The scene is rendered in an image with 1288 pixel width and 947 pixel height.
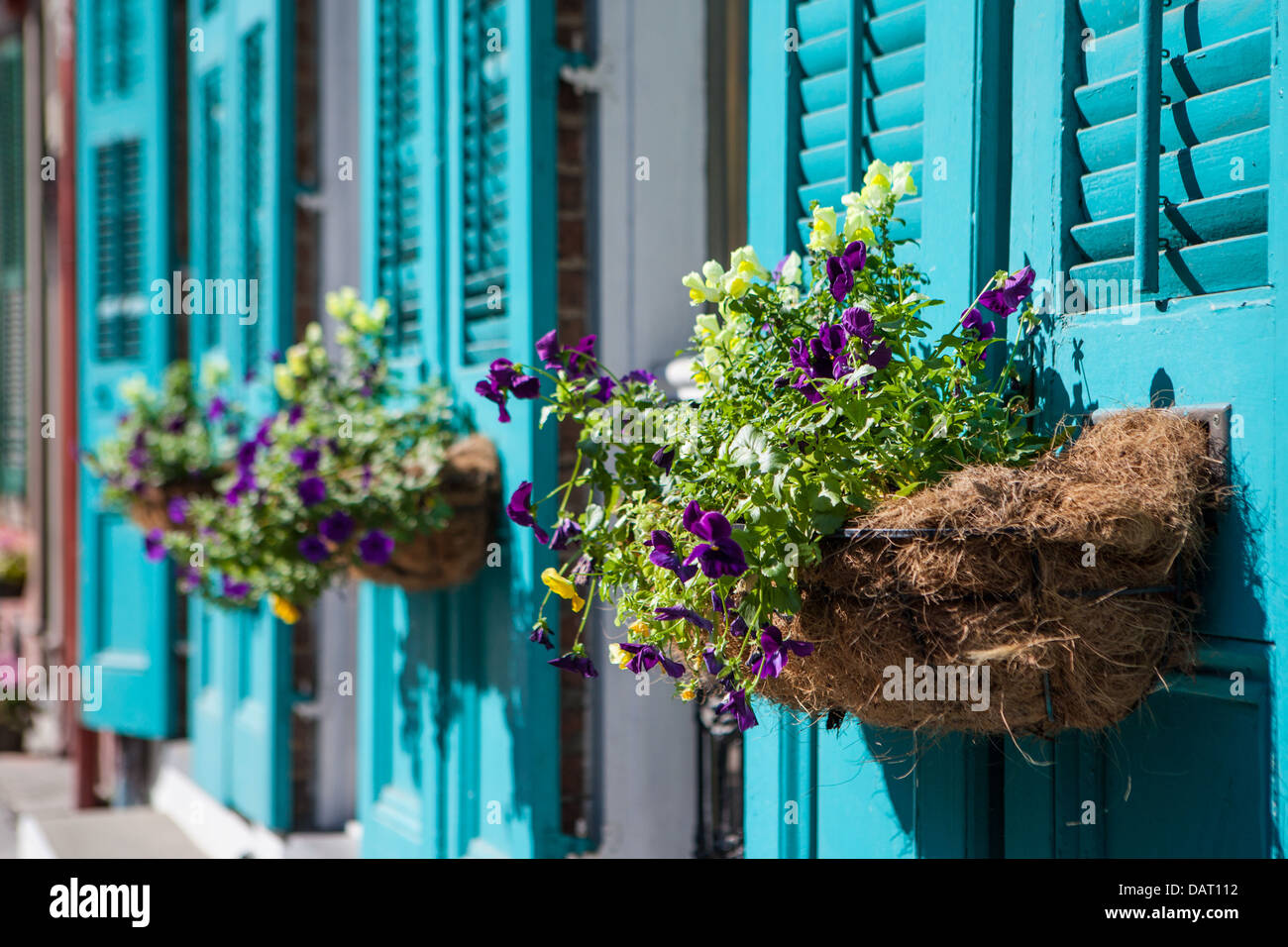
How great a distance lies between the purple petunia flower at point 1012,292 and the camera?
5.57ft

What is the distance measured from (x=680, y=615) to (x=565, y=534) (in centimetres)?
32

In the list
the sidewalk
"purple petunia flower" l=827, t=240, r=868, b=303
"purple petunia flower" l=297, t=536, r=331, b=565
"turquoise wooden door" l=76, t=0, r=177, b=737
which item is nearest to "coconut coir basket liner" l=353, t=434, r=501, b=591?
"purple petunia flower" l=297, t=536, r=331, b=565

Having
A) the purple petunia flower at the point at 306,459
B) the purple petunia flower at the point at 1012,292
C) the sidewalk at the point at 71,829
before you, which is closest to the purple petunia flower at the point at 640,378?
the purple petunia flower at the point at 1012,292

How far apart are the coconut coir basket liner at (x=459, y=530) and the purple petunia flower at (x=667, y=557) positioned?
143 cm

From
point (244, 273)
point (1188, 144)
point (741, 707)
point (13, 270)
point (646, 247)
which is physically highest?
Answer: point (13, 270)

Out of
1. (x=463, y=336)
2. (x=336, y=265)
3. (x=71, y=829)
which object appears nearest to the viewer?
(x=463, y=336)

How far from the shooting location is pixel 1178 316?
1630 millimetres

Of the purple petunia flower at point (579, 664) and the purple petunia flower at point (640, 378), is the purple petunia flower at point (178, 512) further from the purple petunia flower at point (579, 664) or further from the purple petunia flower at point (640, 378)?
the purple petunia flower at point (579, 664)

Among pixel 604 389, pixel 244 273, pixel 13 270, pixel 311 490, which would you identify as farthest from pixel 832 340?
pixel 13 270

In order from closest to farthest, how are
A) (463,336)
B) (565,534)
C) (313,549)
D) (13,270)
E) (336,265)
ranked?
(565,534)
(313,549)
(463,336)
(336,265)
(13,270)

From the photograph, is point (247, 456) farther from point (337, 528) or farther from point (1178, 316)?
point (1178, 316)

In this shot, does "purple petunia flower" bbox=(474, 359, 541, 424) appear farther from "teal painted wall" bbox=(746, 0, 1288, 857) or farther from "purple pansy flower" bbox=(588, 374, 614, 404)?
"teal painted wall" bbox=(746, 0, 1288, 857)
